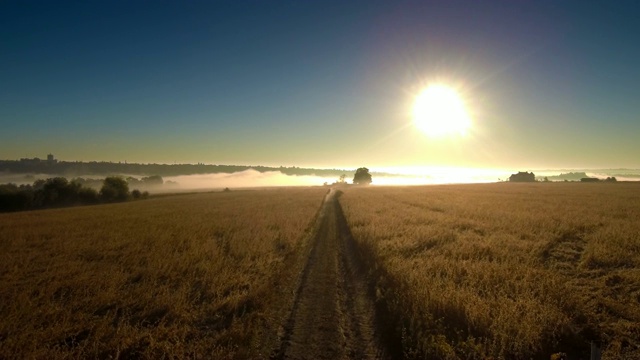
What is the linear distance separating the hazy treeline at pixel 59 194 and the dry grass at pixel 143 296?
55576 millimetres

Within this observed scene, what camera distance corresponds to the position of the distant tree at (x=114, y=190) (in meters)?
71.8

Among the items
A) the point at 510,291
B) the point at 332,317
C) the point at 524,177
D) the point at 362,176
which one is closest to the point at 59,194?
the point at 332,317

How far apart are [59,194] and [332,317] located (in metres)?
81.5

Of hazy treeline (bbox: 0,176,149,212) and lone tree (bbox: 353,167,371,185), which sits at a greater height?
lone tree (bbox: 353,167,371,185)

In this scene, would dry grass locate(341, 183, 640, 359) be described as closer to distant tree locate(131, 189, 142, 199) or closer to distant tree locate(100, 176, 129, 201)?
distant tree locate(100, 176, 129, 201)

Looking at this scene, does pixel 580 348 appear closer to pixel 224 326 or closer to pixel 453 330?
pixel 453 330

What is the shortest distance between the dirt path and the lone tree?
5616 inches

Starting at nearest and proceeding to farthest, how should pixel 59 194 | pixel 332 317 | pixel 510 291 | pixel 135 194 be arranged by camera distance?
1. pixel 332 317
2. pixel 510 291
3. pixel 59 194
4. pixel 135 194

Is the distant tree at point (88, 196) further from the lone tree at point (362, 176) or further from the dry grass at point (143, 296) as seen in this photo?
the lone tree at point (362, 176)

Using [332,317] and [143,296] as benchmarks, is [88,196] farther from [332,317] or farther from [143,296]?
[332,317]

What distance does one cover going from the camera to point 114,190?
238 feet

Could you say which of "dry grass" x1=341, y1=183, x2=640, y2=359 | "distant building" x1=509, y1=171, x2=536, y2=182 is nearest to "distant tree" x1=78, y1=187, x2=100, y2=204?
"dry grass" x1=341, y1=183, x2=640, y2=359

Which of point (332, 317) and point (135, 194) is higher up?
point (332, 317)

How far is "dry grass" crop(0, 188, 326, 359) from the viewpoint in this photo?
23.6 ft
